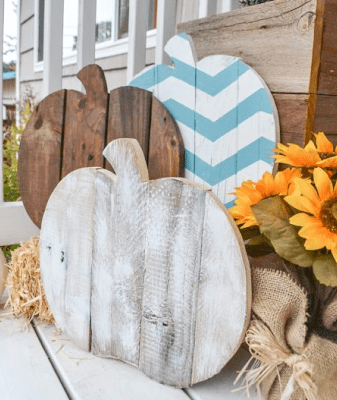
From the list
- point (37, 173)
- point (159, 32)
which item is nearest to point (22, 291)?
point (37, 173)

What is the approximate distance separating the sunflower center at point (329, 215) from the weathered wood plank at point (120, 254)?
0.31 metres

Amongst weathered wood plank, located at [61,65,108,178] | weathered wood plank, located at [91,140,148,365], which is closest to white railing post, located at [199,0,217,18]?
weathered wood plank, located at [61,65,108,178]

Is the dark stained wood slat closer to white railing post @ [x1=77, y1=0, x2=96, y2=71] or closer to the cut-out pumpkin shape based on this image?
the cut-out pumpkin shape

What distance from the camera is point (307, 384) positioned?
74cm

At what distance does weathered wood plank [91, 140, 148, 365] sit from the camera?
911 mm

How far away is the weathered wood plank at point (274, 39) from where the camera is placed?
98cm

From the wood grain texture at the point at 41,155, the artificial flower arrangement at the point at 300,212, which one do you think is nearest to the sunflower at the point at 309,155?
the artificial flower arrangement at the point at 300,212

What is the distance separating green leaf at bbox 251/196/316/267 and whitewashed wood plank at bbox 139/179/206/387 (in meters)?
0.10

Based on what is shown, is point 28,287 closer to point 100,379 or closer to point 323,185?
point 100,379

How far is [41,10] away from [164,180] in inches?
167

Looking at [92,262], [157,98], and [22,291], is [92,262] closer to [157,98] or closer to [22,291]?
[22,291]

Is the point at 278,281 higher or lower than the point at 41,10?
lower

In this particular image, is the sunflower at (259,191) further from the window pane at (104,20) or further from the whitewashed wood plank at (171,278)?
the window pane at (104,20)

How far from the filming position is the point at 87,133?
1.31m
